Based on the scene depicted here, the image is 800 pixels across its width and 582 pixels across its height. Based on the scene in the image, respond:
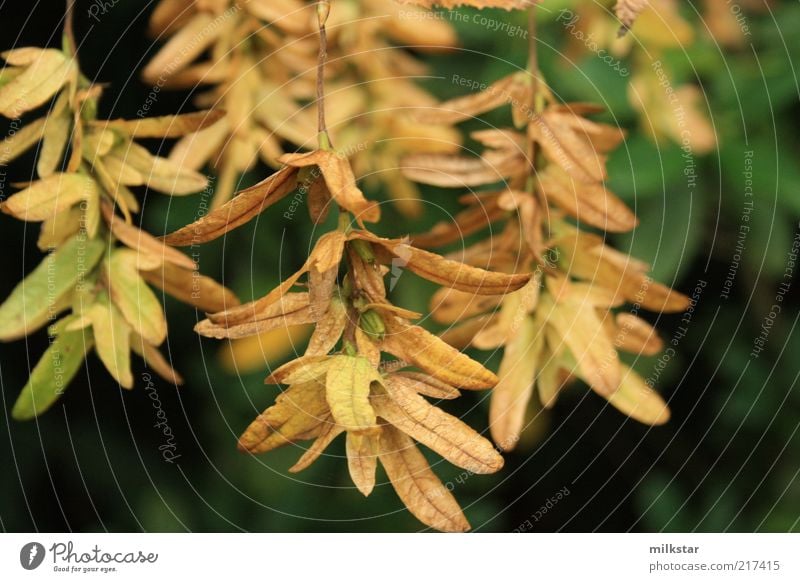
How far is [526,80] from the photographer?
74 cm

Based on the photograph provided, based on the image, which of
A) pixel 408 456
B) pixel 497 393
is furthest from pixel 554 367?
pixel 408 456

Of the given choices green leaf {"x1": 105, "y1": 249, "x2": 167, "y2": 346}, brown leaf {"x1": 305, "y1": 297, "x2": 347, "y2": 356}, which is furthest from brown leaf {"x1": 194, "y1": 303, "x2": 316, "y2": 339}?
green leaf {"x1": 105, "y1": 249, "x2": 167, "y2": 346}

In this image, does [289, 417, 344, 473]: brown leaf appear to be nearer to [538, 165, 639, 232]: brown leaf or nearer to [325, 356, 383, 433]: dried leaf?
[325, 356, 383, 433]: dried leaf

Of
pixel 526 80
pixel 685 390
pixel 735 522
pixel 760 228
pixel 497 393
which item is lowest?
pixel 735 522

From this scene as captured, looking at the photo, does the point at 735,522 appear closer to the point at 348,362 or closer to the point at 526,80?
the point at 526,80

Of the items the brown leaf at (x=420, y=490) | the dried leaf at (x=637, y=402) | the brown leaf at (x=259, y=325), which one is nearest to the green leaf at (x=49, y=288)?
the brown leaf at (x=259, y=325)

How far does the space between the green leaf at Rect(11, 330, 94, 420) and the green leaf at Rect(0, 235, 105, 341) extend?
0.07ft

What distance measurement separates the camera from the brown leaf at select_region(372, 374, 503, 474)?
1.78 ft

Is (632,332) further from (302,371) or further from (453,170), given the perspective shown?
(302,371)

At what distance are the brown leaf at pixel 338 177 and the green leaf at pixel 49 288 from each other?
0.22 metres

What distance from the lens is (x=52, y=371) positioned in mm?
688

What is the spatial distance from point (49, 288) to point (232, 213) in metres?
0.22

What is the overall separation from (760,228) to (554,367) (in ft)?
1.62

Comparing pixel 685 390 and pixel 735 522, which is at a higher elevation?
pixel 685 390
